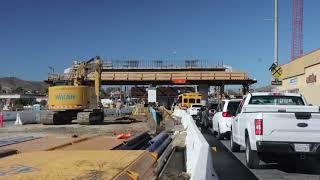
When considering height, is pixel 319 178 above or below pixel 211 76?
below

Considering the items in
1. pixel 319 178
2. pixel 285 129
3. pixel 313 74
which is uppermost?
pixel 313 74

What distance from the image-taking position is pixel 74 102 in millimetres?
39844

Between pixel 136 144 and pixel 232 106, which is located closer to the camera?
pixel 136 144

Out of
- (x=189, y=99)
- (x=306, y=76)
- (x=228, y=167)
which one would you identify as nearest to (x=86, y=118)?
(x=228, y=167)

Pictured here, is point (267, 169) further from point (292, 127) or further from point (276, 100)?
point (276, 100)

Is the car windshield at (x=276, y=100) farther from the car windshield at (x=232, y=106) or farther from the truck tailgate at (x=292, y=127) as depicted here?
the car windshield at (x=232, y=106)

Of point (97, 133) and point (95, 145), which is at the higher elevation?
point (95, 145)

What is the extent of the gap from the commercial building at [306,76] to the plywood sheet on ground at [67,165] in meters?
42.1

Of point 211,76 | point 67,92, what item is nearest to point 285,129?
point 67,92

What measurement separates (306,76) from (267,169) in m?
43.5

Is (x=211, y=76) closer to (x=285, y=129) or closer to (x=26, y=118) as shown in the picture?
(x=26, y=118)

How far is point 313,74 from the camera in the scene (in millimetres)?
52438

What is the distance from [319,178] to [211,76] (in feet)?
306

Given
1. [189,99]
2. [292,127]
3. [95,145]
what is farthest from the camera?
[189,99]
